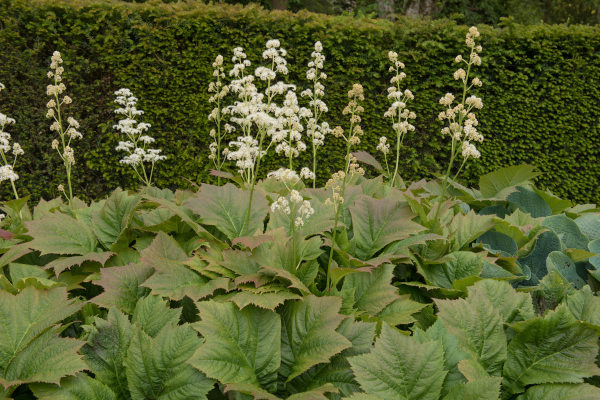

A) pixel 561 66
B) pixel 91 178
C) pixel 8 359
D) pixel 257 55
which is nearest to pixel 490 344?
pixel 8 359

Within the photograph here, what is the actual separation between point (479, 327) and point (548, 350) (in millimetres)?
186

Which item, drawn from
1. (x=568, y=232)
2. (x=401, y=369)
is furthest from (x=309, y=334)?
(x=568, y=232)

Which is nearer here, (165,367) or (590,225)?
(165,367)

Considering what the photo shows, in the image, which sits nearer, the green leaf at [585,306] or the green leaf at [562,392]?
the green leaf at [562,392]

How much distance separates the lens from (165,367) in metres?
1.25

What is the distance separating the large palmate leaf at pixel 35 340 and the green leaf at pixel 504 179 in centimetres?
207

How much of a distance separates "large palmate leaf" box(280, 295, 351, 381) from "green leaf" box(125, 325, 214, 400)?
0.76 ft

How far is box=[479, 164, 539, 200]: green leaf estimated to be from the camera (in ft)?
8.21

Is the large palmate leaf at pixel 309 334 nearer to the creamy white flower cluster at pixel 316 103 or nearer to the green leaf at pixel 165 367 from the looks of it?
the green leaf at pixel 165 367

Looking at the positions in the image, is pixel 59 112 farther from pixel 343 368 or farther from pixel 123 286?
pixel 343 368

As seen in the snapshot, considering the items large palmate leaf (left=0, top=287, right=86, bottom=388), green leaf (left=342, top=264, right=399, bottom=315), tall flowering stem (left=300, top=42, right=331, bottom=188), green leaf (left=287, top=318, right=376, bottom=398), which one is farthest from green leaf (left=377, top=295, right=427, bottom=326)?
tall flowering stem (left=300, top=42, right=331, bottom=188)

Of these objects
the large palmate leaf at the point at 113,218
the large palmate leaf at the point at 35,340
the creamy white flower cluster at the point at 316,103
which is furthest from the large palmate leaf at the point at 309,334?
the creamy white flower cluster at the point at 316,103

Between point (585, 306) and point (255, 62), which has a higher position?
point (255, 62)

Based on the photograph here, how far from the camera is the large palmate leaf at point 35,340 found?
1.19 m
